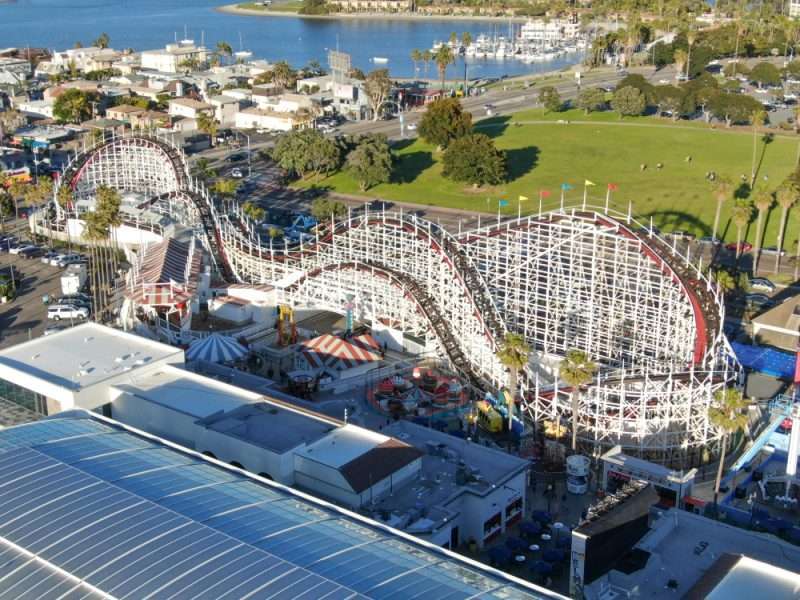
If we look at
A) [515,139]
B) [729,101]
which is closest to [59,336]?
[515,139]

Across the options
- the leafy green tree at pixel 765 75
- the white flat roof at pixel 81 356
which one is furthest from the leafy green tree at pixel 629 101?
the white flat roof at pixel 81 356

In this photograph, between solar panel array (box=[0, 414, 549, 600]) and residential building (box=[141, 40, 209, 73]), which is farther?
residential building (box=[141, 40, 209, 73])

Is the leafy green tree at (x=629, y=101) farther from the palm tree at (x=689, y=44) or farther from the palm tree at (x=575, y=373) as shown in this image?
the palm tree at (x=575, y=373)

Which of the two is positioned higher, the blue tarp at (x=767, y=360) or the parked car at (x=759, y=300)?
the blue tarp at (x=767, y=360)

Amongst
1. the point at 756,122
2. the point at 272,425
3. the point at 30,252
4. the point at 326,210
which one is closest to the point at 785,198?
the point at 326,210

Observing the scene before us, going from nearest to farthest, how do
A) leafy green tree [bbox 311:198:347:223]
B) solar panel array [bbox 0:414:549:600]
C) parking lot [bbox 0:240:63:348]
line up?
1. solar panel array [bbox 0:414:549:600]
2. parking lot [bbox 0:240:63:348]
3. leafy green tree [bbox 311:198:347:223]

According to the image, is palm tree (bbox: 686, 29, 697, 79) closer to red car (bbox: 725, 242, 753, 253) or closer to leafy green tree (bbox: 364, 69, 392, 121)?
leafy green tree (bbox: 364, 69, 392, 121)

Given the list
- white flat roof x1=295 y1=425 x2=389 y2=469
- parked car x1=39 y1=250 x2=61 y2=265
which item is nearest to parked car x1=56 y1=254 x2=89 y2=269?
parked car x1=39 y1=250 x2=61 y2=265
